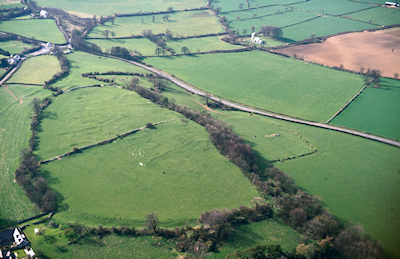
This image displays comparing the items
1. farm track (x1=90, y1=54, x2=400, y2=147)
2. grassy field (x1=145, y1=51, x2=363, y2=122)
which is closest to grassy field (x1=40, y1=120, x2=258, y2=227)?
farm track (x1=90, y1=54, x2=400, y2=147)

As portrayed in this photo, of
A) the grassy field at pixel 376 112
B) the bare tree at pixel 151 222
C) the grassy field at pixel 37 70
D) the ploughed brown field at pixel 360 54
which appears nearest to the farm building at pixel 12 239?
the bare tree at pixel 151 222

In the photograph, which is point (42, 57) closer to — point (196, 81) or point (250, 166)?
point (196, 81)

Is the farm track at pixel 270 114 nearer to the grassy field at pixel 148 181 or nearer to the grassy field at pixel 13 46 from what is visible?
the grassy field at pixel 148 181

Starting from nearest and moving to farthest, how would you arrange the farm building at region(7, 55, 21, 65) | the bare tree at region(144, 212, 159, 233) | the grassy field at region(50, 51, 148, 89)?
the bare tree at region(144, 212, 159, 233) < the grassy field at region(50, 51, 148, 89) < the farm building at region(7, 55, 21, 65)

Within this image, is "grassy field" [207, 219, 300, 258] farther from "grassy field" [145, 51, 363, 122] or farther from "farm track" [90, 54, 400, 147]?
"grassy field" [145, 51, 363, 122]

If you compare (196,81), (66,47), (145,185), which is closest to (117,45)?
(66,47)

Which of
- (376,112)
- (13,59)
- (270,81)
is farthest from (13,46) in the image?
(376,112)

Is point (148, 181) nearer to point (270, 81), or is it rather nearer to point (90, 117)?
point (90, 117)
